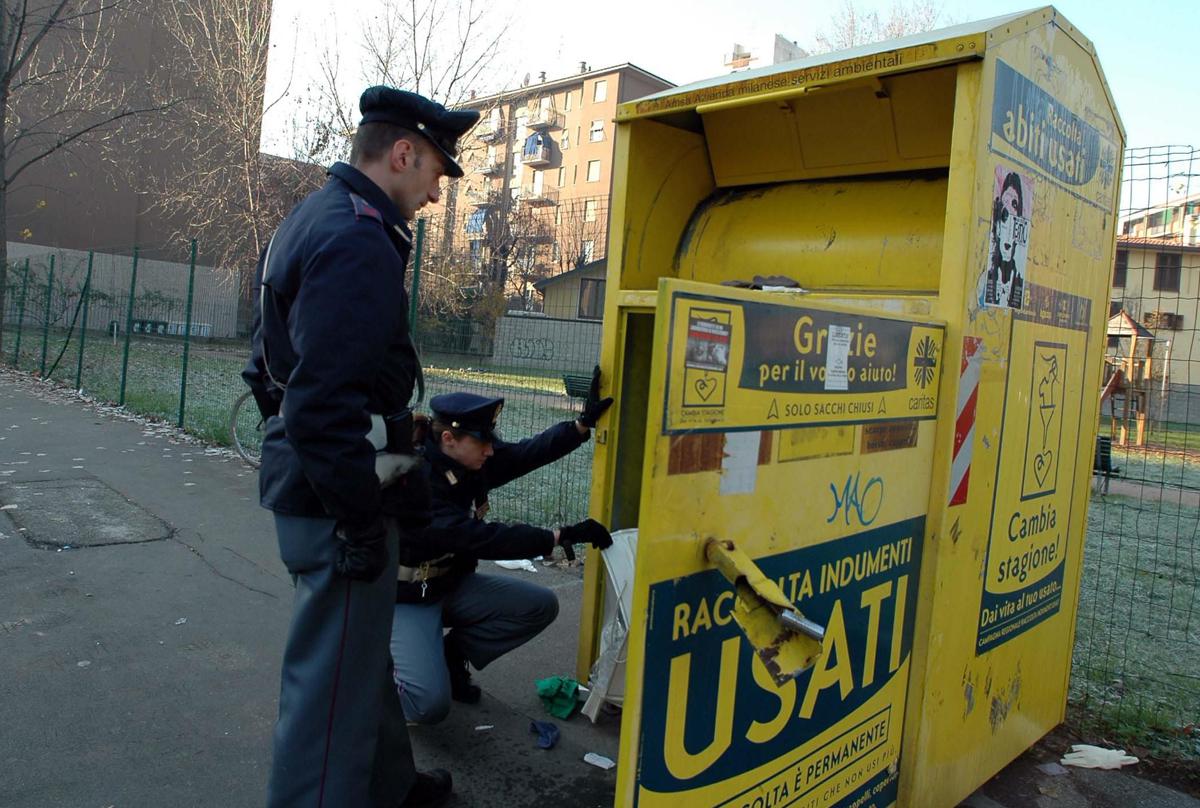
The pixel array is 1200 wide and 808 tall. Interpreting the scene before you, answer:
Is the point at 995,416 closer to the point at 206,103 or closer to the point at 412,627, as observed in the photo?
the point at 412,627

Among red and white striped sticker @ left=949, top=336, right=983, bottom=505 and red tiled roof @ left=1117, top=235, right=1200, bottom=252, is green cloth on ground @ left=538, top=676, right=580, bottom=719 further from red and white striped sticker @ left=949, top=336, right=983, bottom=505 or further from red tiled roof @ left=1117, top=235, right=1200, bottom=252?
red tiled roof @ left=1117, top=235, right=1200, bottom=252

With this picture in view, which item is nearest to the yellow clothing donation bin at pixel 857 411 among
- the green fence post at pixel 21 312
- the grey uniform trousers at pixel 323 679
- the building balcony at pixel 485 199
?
the grey uniform trousers at pixel 323 679

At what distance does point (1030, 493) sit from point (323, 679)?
2.47 metres

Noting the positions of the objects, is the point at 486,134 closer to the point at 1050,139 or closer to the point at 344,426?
the point at 1050,139

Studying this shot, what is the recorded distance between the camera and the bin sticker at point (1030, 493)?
2887mm

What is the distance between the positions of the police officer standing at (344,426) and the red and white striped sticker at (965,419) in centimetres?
161

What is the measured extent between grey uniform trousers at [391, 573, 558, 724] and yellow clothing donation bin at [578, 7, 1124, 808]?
13.3 inches

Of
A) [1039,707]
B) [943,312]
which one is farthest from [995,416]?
[1039,707]

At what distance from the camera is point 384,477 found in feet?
7.30

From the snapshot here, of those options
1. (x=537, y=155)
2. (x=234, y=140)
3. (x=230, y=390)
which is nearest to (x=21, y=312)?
(x=234, y=140)


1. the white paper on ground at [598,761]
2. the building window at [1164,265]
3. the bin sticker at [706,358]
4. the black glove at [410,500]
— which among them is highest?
the building window at [1164,265]

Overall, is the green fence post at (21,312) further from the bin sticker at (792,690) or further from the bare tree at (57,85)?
the bin sticker at (792,690)

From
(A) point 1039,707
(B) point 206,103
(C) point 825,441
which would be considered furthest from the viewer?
(B) point 206,103

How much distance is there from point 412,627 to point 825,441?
1.79 meters
